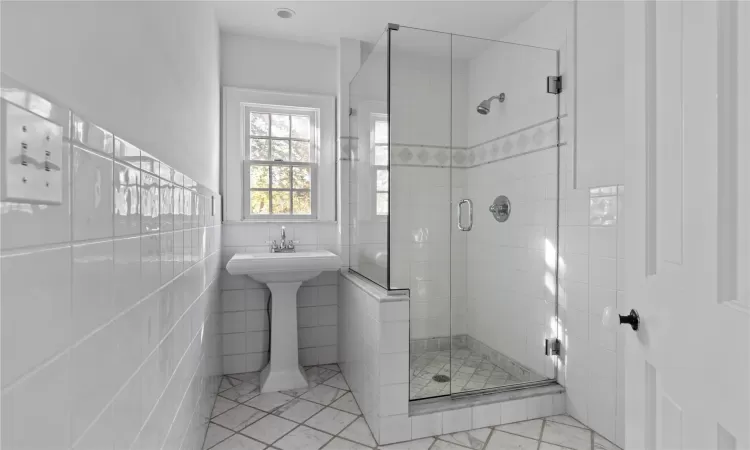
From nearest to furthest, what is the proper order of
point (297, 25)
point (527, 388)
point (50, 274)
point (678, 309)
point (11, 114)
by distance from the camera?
point (11, 114), point (50, 274), point (678, 309), point (527, 388), point (297, 25)

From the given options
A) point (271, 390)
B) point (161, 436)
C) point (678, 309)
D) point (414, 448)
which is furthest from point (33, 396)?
point (271, 390)

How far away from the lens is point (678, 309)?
64cm

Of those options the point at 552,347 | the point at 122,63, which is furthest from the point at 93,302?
the point at 552,347

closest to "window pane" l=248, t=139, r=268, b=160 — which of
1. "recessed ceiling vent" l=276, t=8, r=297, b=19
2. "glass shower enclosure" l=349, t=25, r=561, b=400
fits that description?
"recessed ceiling vent" l=276, t=8, r=297, b=19

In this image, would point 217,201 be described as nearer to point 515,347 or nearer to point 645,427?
point 515,347

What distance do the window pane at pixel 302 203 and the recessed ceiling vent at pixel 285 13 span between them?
1.28 metres

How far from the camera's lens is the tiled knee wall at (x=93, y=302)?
44cm

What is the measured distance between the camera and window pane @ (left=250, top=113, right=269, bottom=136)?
10.1 ft

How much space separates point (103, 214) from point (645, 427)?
111cm

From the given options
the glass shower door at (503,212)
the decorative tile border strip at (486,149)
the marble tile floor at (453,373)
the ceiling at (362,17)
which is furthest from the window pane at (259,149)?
the marble tile floor at (453,373)

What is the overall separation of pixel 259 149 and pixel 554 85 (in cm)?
217

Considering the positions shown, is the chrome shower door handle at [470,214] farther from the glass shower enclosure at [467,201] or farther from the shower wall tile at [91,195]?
the shower wall tile at [91,195]

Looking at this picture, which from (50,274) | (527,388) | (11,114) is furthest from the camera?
(527,388)

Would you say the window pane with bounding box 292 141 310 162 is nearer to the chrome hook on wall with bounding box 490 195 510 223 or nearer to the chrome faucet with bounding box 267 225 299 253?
the chrome faucet with bounding box 267 225 299 253
